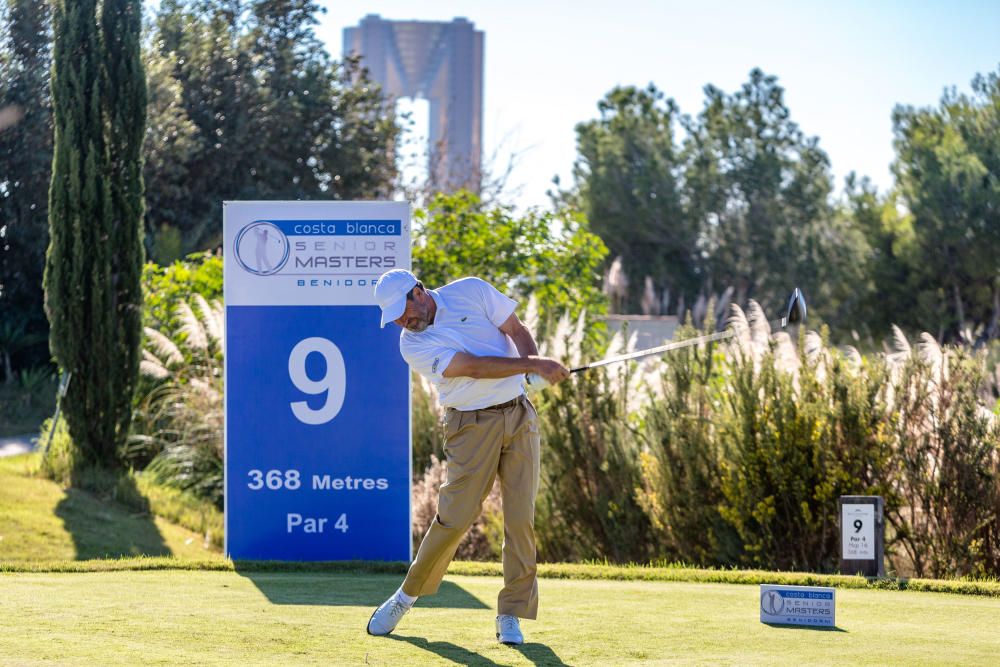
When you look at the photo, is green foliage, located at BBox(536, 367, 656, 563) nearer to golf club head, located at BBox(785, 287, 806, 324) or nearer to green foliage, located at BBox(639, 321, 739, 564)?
green foliage, located at BBox(639, 321, 739, 564)

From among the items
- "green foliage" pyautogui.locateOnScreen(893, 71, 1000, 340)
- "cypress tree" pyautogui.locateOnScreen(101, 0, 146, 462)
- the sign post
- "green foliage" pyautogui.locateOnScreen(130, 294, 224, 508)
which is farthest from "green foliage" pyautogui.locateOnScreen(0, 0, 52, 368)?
"green foliage" pyautogui.locateOnScreen(893, 71, 1000, 340)

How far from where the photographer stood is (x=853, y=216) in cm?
4744

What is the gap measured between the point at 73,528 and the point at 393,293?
6.69 m

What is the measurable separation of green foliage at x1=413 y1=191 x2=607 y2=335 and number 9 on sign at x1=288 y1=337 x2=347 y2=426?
8.59 meters

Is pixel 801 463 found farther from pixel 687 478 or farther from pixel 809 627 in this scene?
pixel 809 627

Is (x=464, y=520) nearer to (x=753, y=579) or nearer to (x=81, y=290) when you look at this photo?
(x=753, y=579)

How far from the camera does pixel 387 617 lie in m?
5.89

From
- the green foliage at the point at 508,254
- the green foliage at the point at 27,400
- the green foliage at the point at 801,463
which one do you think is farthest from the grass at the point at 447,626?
the green foliage at the point at 27,400

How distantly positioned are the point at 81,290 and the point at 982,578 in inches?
348

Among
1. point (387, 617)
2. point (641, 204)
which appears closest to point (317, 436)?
point (387, 617)

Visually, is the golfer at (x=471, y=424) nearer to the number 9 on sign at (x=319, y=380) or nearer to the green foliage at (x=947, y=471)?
the number 9 on sign at (x=319, y=380)

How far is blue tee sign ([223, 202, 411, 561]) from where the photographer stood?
9.42m

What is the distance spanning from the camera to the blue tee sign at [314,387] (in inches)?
371

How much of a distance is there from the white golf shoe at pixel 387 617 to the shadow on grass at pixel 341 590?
1.00m
